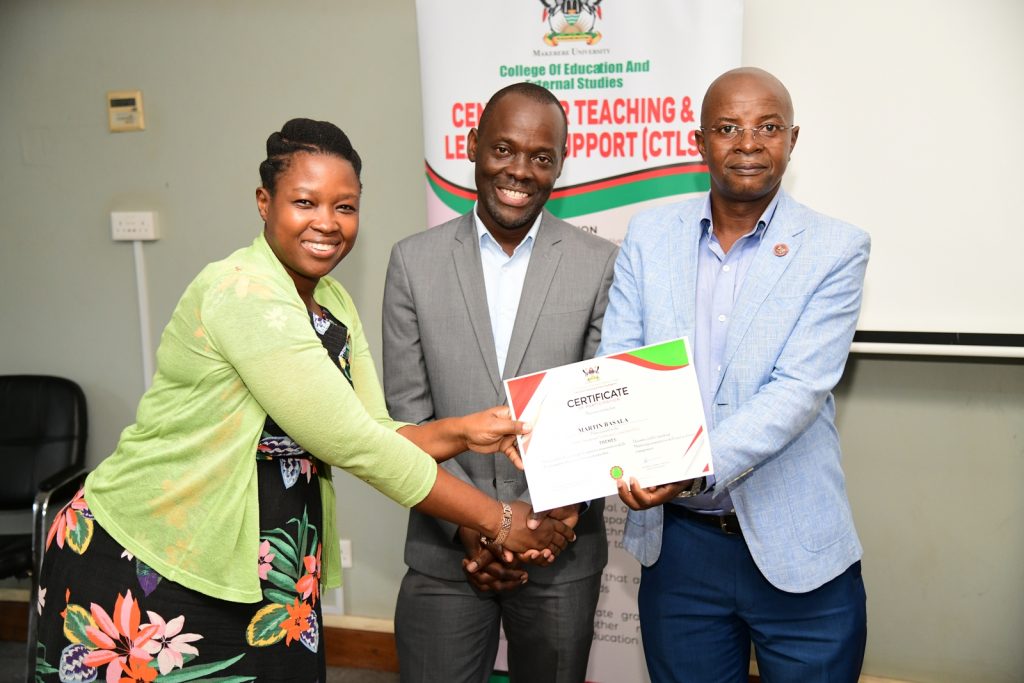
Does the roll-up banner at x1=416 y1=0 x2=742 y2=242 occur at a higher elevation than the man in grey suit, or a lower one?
higher

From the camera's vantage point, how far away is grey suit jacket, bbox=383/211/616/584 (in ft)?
7.45

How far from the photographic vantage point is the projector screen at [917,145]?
9.94ft

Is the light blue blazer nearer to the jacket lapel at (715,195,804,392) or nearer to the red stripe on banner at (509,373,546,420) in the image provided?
the jacket lapel at (715,195,804,392)

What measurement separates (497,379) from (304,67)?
2.19 m

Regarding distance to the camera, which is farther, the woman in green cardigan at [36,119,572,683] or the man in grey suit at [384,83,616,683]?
the man in grey suit at [384,83,616,683]

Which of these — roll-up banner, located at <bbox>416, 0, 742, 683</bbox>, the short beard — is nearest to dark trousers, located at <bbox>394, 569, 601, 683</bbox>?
roll-up banner, located at <bbox>416, 0, 742, 683</bbox>

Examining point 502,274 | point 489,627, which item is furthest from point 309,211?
point 489,627

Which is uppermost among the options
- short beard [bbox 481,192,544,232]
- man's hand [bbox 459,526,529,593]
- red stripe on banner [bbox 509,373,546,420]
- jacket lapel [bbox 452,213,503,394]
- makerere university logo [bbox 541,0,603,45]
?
makerere university logo [bbox 541,0,603,45]

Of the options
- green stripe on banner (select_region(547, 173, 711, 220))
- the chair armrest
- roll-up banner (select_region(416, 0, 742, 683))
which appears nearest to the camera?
roll-up banner (select_region(416, 0, 742, 683))

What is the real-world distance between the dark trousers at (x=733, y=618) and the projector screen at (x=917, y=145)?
147 cm

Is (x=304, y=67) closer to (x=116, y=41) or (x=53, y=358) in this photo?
(x=116, y=41)

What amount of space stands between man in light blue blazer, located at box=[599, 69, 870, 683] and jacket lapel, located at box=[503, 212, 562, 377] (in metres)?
0.20

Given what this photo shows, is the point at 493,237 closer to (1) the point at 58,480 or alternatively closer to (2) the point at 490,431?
(2) the point at 490,431

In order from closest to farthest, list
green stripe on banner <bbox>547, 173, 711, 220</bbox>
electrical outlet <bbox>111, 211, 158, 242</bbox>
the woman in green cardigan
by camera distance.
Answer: the woman in green cardigan → green stripe on banner <bbox>547, 173, 711, 220</bbox> → electrical outlet <bbox>111, 211, 158, 242</bbox>
